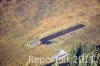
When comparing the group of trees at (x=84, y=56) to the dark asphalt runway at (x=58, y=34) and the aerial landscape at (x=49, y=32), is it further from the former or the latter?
the dark asphalt runway at (x=58, y=34)

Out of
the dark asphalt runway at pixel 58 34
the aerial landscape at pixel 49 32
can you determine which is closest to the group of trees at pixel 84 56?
the aerial landscape at pixel 49 32

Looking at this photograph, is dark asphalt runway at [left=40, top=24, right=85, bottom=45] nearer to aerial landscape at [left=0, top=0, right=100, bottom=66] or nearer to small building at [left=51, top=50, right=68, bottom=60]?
aerial landscape at [left=0, top=0, right=100, bottom=66]

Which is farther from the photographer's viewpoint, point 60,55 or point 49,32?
point 49,32

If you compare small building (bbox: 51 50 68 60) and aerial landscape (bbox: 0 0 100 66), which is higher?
aerial landscape (bbox: 0 0 100 66)

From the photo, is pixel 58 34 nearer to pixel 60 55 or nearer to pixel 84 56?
pixel 60 55

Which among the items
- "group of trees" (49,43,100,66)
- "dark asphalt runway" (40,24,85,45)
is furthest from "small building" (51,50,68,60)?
"dark asphalt runway" (40,24,85,45)

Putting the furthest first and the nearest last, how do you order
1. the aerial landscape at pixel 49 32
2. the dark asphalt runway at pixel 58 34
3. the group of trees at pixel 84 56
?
1. the dark asphalt runway at pixel 58 34
2. the aerial landscape at pixel 49 32
3. the group of trees at pixel 84 56

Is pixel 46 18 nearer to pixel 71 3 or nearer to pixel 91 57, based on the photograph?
pixel 71 3

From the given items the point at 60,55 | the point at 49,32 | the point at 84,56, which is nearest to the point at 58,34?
the point at 49,32

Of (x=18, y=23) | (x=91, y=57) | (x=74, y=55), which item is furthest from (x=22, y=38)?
(x=91, y=57)
